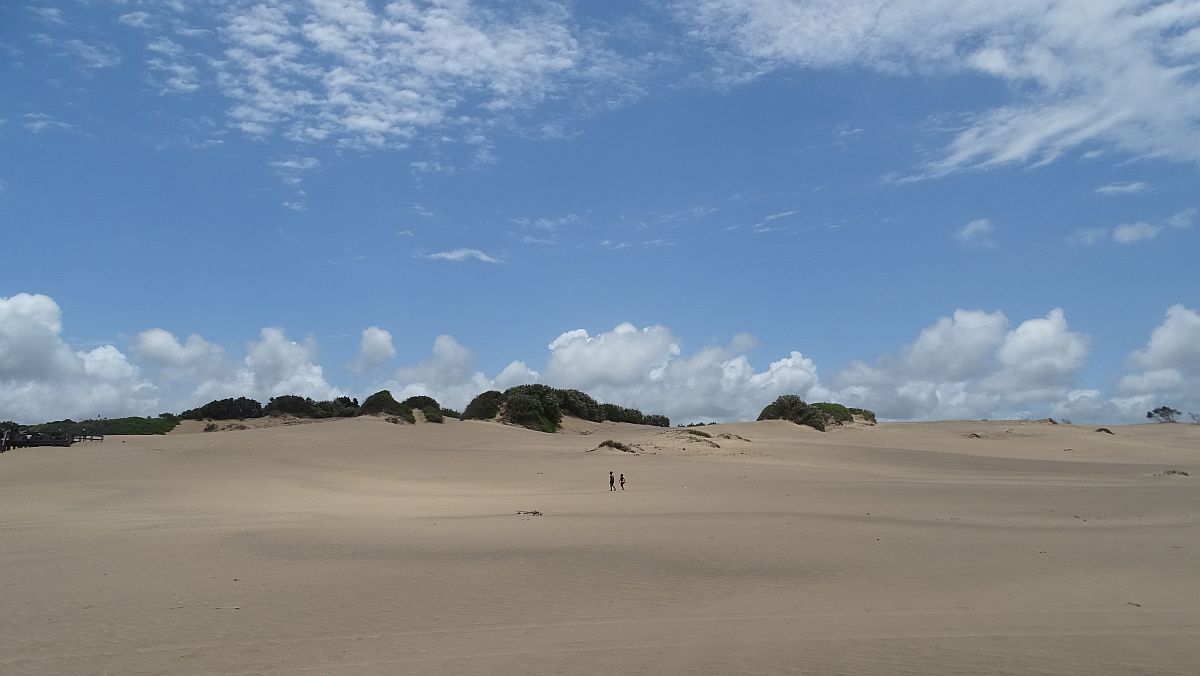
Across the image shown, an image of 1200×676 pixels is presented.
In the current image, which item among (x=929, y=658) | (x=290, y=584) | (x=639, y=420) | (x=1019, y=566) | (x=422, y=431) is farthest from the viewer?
(x=639, y=420)

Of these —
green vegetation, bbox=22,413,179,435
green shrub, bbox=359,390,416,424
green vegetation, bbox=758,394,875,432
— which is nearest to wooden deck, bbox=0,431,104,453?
green vegetation, bbox=22,413,179,435

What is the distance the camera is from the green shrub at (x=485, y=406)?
4419 cm

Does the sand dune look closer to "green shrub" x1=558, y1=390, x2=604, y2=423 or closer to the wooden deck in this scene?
the wooden deck

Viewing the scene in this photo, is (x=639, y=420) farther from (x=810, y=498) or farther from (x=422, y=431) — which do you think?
(x=810, y=498)

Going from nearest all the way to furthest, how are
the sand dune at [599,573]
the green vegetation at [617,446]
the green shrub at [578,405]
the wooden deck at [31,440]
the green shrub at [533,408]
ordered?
the sand dune at [599,573]
the wooden deck at [31,440]
the green vegetation at [617,446]
the green shrub at [533,408]
the green shrub at [578,405]

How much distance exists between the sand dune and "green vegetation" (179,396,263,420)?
69.0 feet

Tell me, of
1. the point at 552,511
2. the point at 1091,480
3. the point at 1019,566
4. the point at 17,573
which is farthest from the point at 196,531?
the point at 1091,480

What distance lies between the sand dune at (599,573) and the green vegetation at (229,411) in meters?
21.0

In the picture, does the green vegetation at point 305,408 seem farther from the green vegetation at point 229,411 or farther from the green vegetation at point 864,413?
the green vegetation at point 864,413

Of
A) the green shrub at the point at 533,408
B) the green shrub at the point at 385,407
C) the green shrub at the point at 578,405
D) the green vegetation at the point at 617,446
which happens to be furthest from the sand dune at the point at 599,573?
the green shrub at the point at 578,405

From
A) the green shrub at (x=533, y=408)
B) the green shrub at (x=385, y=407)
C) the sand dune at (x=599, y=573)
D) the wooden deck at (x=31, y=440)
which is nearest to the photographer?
the sand dune at (x=599, y=573)

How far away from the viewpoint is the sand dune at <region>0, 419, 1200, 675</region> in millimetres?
7996

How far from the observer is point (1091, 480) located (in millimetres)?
24531

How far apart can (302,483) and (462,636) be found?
18063 mm
